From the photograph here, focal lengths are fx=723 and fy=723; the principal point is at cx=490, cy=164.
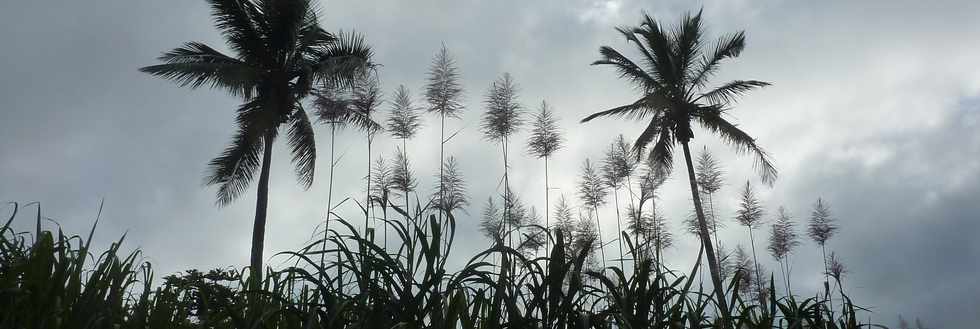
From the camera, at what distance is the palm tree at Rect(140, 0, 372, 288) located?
11477 mm

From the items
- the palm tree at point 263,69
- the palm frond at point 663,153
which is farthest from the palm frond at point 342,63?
the palm frond at point 663,153

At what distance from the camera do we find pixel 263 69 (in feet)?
39.7

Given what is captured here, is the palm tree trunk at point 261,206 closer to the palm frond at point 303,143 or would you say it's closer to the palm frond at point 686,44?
the palm frond at point 303,143

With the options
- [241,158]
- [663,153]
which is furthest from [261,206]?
[663,153]

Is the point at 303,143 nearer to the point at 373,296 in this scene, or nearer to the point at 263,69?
the point at 263,69

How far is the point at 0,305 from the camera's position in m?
1.92

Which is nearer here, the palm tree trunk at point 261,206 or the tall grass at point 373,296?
the tall grass at point 373,296

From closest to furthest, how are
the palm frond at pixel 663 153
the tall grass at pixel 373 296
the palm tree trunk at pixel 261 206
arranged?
the tall grass at pixel 373 296 → the palm tree trunk at pixel 261 206 → the palm frond at pixel 663 153

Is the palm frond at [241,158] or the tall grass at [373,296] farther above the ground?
the palm frond at [241,158]

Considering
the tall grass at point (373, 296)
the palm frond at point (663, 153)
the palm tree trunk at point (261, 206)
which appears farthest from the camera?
the palm frond at point (663, 153)

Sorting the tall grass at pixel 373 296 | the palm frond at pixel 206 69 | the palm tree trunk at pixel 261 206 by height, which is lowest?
the tall grass at pixel 373 296

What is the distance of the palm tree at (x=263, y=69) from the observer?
11.5m

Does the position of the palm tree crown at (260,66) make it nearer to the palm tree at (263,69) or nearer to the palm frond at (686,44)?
the palm tree at (263,69)

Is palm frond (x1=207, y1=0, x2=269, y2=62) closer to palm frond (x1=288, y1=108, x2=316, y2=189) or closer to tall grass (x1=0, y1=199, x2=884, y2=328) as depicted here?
palm frond (x1=288, y1=108, x2=316, y2=189)
